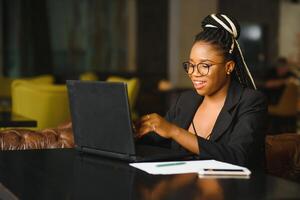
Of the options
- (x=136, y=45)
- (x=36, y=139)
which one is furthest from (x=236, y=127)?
(x=136, y=45)

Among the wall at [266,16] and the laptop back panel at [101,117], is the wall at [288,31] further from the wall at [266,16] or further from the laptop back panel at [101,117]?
the laptop back panel at [101,117]

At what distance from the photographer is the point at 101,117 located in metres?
2.40

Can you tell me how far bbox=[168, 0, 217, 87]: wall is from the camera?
10.5 metres

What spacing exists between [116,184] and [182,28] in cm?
876

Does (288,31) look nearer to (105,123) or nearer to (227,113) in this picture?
(227,113)

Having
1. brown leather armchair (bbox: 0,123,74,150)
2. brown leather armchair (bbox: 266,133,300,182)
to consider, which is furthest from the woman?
brown leather armchair (bbox: 0,123,74,150)

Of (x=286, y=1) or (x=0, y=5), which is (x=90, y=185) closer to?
(x=0, y=5)

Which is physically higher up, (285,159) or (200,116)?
(200,116)

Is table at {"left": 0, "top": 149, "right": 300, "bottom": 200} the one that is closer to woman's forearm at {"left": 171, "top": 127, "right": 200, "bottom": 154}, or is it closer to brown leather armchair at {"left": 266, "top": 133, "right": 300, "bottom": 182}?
woman's forearm at {"left": 171, "top": 127, "right": 200, "bottom": 154}

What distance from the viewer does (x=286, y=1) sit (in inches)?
567

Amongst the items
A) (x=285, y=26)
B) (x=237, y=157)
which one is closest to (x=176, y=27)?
(x=285, y=26)

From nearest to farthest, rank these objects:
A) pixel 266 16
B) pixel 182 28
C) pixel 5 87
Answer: pixel 5 87
pixel 182 28
pixel 266 16

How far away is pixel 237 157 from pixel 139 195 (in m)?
0.76

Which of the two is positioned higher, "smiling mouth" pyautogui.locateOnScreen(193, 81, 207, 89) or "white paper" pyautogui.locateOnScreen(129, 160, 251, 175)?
"smiling mouth" pyautogui.locateOnScreen(193, 81, 207, 89)
